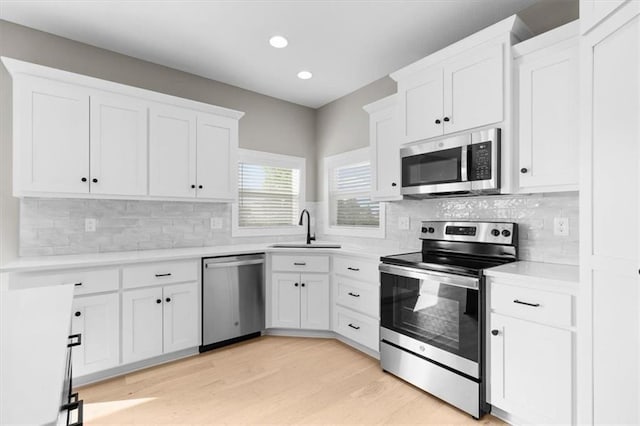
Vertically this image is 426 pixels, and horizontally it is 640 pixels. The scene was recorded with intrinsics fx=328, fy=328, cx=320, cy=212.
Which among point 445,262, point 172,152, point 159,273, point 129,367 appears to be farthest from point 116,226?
point 445,262

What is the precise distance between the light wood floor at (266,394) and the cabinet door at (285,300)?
39 centimetres

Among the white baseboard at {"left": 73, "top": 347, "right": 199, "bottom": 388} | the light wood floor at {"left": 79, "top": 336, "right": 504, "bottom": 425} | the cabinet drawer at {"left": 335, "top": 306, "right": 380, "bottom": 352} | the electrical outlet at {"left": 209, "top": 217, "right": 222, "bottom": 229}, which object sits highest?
the electrical outlet at {"left": 209, "top": 217, "right": 222, "bottom": 229}

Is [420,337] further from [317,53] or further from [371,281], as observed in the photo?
[317,53]

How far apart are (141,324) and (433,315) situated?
219 cm

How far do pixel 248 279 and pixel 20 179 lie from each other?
1.86 meters

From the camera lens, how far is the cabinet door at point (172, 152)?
283 centimetres

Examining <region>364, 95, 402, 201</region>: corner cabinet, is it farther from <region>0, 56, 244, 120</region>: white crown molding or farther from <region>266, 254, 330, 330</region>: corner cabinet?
<region>0, 56, 244, 120</region>: white crown molding

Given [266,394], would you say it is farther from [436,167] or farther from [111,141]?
[111,141]

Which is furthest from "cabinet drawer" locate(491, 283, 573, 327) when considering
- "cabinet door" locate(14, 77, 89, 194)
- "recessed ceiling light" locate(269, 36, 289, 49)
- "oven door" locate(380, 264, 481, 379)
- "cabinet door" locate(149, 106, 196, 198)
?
"cabinet door" locate(14, 77, 89, 194)

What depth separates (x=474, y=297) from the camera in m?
1.96

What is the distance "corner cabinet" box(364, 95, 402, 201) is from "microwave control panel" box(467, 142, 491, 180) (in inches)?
26.5

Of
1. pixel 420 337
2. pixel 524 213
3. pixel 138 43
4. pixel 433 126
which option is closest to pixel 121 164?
pixel 138 43

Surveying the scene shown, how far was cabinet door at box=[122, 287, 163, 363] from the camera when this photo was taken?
8.16ft

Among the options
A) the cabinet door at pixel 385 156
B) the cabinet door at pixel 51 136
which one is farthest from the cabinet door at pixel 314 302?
the cabinet door at pixel 51 136
